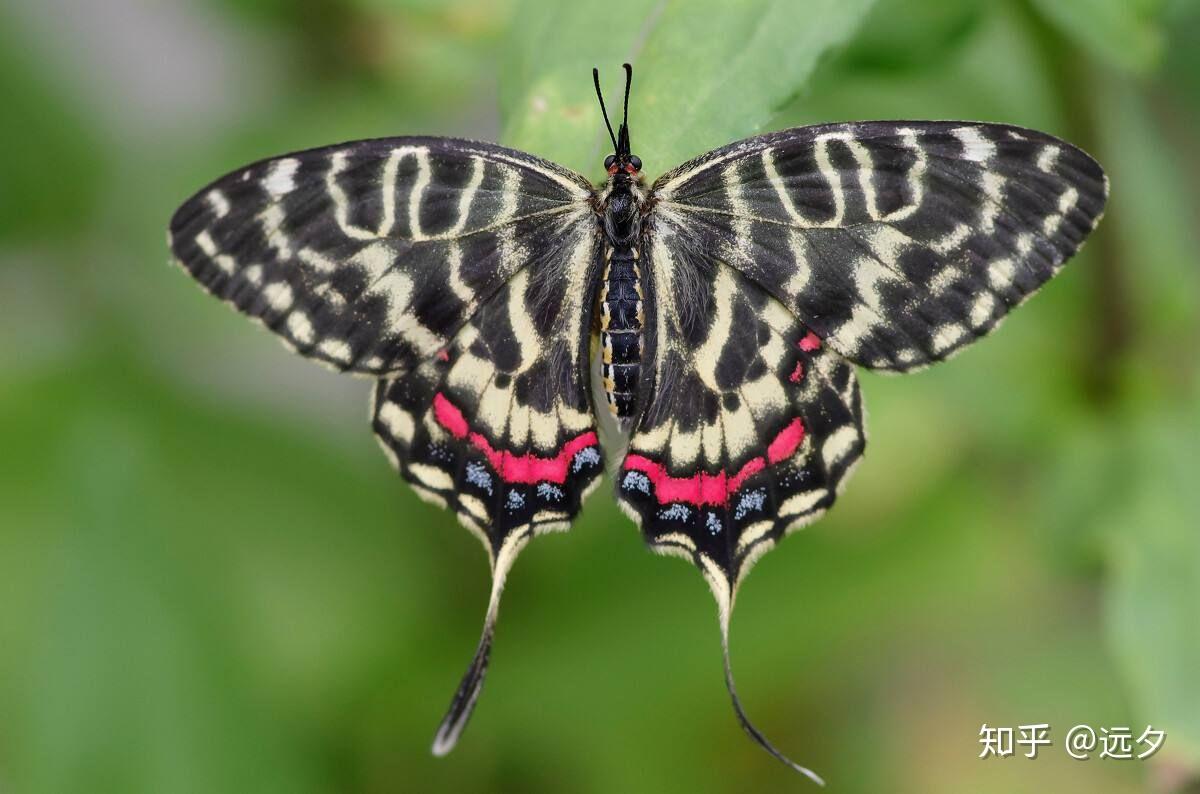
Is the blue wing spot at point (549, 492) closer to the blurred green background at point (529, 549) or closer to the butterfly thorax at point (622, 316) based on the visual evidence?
the butterfly thorax at point (622, 316)

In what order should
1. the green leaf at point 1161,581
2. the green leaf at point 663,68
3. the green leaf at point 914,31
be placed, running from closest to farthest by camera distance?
the green leaf at point 663,68
the green leaf at point 914,31
the green leaf at point 1161,581

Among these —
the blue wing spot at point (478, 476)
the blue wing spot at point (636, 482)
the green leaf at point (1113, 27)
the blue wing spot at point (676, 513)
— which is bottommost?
the blue wing spot at point (478, 476)

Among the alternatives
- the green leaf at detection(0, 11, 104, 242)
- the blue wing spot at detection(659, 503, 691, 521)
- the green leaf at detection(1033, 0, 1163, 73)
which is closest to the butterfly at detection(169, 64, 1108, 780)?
the blue wing spot at detection(659, 503, 691, 521)

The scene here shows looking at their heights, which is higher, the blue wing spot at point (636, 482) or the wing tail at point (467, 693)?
the blue wing spot at point (636, 482)

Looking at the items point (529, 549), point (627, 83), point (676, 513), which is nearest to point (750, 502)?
point (676, 513)

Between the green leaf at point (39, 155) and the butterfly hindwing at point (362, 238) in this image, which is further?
the green leaf at point (39, 155)

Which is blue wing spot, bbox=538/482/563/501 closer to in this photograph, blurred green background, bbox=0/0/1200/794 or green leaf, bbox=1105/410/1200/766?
blurred green background, bbox=0/0/1200/794

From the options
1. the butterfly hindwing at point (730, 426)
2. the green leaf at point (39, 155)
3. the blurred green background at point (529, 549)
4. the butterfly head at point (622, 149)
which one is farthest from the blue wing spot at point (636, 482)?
the green leaf at point (39, 155)

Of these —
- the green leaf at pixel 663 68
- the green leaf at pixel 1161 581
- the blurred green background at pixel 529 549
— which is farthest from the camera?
the blurred green background at pixel 529 549

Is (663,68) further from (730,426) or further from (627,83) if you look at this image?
(730,426)
